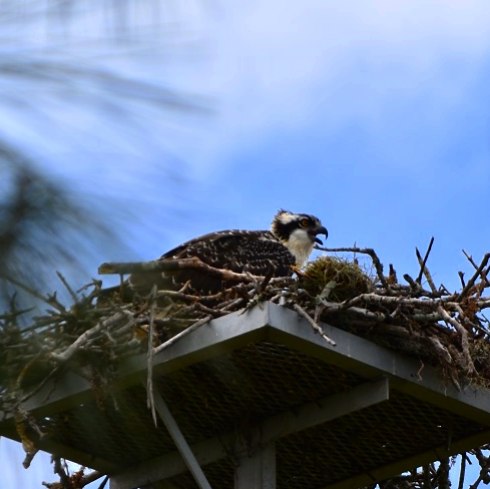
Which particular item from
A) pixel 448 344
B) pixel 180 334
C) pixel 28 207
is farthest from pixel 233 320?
pixel 28 207

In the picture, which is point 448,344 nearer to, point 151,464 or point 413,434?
point 413,434

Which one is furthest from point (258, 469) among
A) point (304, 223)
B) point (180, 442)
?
point (304, 223)

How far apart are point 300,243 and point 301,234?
0.08 metres

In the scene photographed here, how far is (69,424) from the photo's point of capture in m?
8.74

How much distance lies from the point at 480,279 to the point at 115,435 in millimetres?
2683

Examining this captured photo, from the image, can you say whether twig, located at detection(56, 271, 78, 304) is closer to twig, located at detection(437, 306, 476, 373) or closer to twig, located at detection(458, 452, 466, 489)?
twig, located at detection(437, 306, 476, 373)

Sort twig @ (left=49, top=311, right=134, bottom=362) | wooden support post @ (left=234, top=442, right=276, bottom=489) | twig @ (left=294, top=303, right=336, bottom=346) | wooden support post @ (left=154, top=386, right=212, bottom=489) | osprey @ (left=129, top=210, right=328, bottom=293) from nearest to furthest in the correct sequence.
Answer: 1. twig @ (left=49, top=311, right=134, bottom=362)
2. twig @ (left=294, top=303, right=336, bottom=346)
3. wooden support post @ (left=154, top=386, right=212, bottom=489)
4. wooden support post @ (left=234, top=442, right=276, bottom=489)
5. osprey @ (left=129, top=210, right=328, bottom=293)

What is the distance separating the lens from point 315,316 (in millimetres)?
7629

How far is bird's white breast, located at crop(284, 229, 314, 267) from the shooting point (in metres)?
10.9

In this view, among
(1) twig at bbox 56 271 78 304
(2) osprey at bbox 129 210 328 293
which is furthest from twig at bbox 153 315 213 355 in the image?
(1) twig at bbox 56 271 78 304

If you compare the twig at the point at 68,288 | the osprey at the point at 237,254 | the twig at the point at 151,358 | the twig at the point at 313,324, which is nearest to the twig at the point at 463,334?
the twig at the point at 313,324

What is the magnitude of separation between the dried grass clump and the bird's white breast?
8.00 ft

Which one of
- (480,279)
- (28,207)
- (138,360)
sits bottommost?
(28,207)

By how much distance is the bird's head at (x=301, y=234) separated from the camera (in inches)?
431
